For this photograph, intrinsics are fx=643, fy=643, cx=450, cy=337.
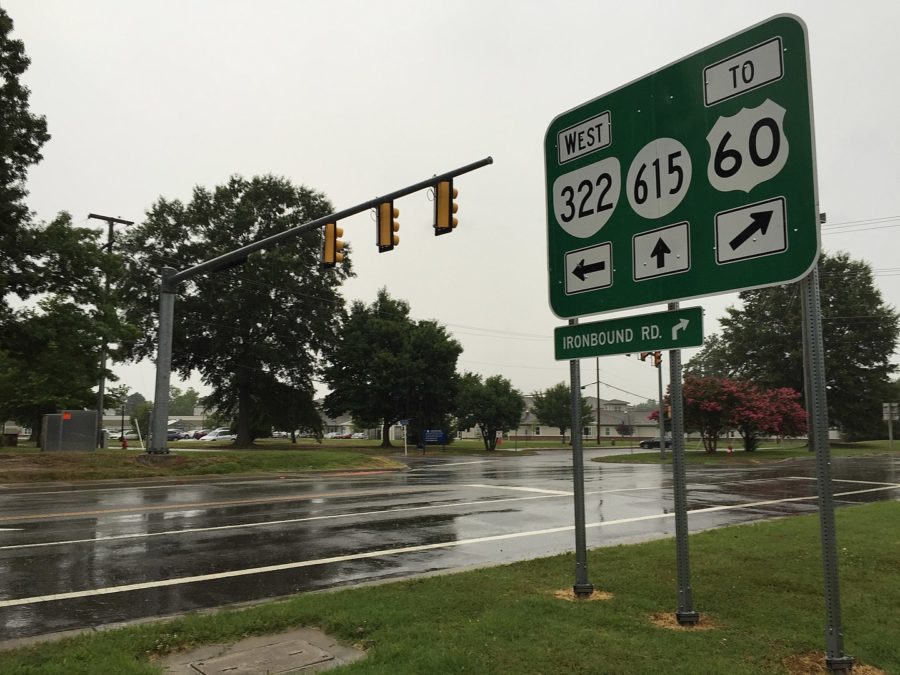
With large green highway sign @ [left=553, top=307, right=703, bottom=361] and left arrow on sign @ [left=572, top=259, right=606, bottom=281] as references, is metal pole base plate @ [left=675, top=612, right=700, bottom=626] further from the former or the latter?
left arrow on sign @ [left=572, top=259, right=606, bottom=281]

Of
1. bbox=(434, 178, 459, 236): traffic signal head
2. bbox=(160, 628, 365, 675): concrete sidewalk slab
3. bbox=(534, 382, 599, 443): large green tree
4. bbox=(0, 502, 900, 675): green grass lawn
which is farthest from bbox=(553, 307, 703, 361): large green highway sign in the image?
bbox=(534, 382, 599, 443): large green tree


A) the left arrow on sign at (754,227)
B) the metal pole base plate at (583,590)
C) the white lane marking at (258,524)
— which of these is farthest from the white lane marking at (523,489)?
the left arrow on sign at (754,227)

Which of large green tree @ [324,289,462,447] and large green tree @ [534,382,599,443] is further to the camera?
large green tree @ [534,382,599,443]

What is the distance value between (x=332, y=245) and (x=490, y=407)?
3997 cm

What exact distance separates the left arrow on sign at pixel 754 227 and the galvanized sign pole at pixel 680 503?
2.36 ft

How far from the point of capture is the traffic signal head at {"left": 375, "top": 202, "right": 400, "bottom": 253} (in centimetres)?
1493

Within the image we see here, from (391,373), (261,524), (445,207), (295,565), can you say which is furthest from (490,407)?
(295,565)

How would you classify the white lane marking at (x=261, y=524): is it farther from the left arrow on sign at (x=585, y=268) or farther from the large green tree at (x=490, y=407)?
the large green tree at (x=490, y=407)

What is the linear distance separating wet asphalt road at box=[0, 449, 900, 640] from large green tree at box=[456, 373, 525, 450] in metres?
34.6

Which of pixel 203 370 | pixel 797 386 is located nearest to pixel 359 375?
pixel 203 370

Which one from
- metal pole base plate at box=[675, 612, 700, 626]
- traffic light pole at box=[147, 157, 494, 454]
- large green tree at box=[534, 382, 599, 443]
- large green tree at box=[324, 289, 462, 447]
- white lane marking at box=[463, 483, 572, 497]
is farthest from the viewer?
large green tree at box=[534, 382, 599, 443]

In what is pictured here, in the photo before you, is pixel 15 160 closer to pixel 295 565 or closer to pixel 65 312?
pixel 65 312

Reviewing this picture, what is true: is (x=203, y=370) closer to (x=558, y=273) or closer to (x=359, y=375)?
(x=359, y=375)

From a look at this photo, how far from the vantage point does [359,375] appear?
51344 mm
